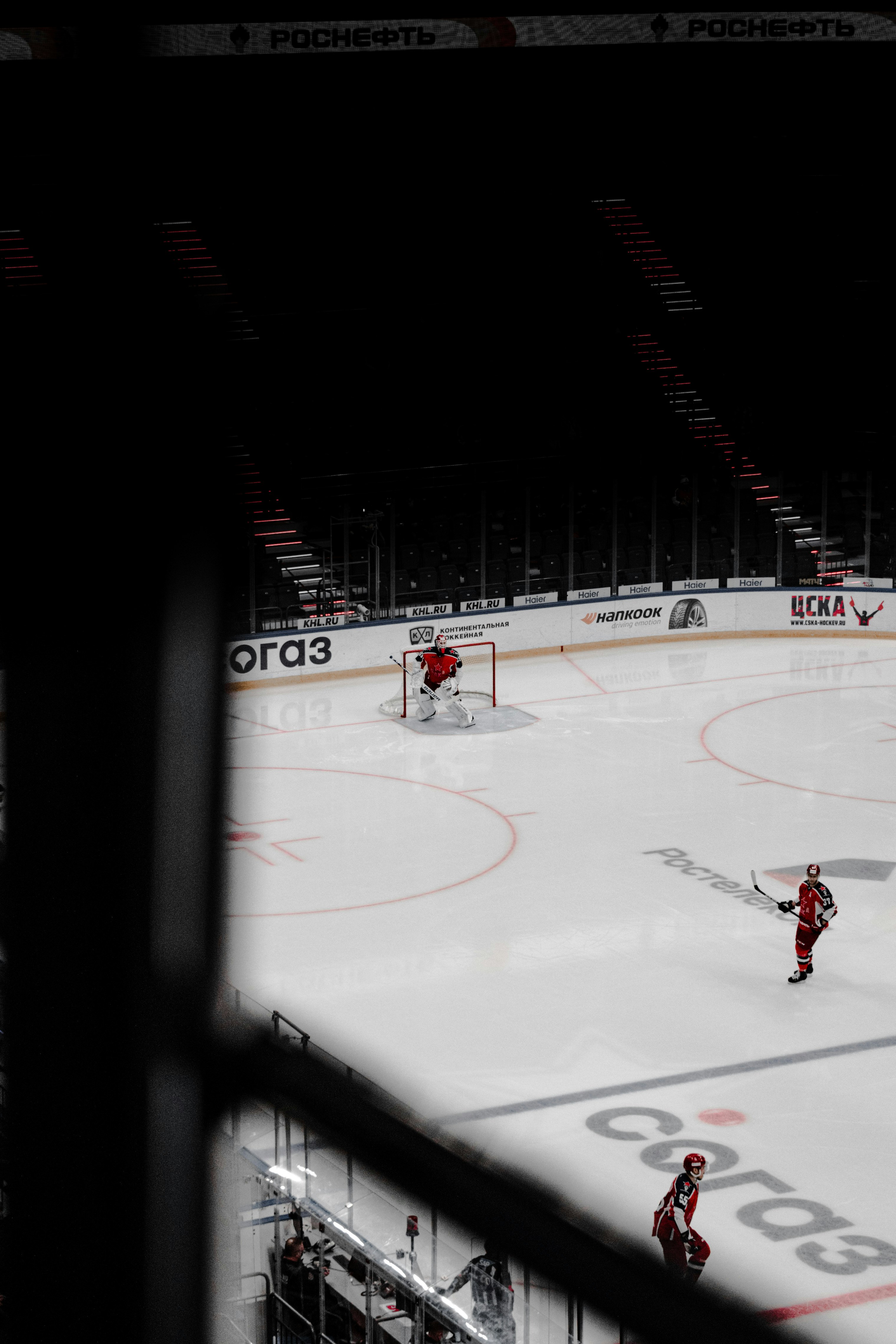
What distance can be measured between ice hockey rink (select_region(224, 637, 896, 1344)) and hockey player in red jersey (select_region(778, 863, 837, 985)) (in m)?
0.48

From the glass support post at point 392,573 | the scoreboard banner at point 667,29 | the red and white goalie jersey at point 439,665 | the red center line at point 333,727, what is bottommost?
the red center line at point 333,727

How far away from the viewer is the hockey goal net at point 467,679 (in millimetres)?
20141

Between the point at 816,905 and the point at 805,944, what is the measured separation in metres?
0.35

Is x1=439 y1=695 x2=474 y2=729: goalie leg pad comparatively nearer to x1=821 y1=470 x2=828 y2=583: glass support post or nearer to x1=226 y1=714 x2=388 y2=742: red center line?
x1=226 y1=714 x2=388 y2=742: red center line

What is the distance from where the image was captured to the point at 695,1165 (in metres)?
7.72

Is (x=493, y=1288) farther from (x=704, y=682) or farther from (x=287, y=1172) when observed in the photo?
(x=704, y=682)

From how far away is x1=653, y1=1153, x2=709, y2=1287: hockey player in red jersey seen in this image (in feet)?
2.07

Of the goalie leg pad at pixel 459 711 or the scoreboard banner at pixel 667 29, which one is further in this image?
the scoreboard banner at pixel 667 29

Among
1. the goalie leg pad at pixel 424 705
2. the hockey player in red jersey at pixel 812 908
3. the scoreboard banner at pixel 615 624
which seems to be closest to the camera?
the hockey player in red jersey at pixel 812 908

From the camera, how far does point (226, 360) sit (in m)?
0.80

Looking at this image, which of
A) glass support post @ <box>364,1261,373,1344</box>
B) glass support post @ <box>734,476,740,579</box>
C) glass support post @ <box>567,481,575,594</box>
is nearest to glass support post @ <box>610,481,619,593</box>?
glass support post @ <box>567,481,575,594</box>

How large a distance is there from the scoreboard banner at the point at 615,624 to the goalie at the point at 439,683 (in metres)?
2.26

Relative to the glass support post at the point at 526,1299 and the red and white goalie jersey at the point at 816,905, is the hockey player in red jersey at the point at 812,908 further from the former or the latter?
the glass support post at the point at 526,1299

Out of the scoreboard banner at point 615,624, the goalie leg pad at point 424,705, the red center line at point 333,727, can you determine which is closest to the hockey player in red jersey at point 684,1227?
the red center line at point 333,727
